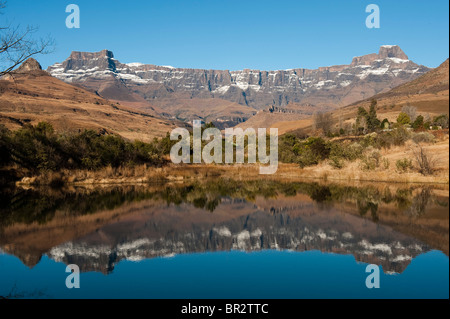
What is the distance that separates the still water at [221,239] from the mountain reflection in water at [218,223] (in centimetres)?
6

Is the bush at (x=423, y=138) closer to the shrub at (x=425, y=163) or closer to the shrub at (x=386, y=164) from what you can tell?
the shrub at (x=386, y=164)

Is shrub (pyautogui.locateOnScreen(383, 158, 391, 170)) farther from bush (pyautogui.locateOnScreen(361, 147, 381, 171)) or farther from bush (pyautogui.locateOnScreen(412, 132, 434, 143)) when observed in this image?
bush (pyautogui.locateOnScreen(412, 132, 434, 143))

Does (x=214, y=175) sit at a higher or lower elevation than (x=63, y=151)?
lower

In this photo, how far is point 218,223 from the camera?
71.4ft

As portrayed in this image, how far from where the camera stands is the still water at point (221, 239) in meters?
11.3

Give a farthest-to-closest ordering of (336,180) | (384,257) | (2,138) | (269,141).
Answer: (269,141), (336,180), (2,138), (384,257)

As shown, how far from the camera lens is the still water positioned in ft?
37.0

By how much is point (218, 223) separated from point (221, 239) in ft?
12.4

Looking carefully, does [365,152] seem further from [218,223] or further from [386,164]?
[218,223]

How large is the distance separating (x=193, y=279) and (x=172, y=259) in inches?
106

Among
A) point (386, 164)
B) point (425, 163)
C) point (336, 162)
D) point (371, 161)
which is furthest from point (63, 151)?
point (425, 163)

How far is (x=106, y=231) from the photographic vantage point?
19016mm
